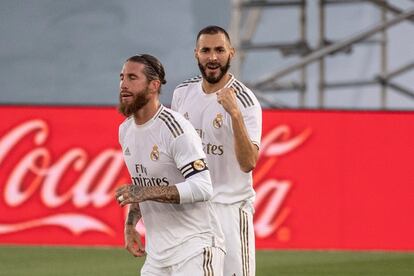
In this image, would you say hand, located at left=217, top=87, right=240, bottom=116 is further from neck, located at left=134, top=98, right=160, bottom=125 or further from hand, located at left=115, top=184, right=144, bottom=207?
hand, located at left=115, top=184, right=144, bottom=207

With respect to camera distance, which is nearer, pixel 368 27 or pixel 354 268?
pixel 354 268

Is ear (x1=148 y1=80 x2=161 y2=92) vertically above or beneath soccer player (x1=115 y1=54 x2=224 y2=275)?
above

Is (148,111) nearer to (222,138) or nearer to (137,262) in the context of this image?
(222,138)

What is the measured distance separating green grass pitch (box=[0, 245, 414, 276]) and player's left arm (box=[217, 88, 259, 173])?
14.1 ft

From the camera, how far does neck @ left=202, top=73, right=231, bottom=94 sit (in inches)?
275

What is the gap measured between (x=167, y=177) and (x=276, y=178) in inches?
279

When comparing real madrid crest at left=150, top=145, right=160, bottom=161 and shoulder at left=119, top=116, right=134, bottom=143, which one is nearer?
real madrid crest at left=150, top=145, right=160, bottom=161

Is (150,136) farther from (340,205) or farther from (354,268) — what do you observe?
(340,205)

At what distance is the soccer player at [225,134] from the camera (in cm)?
682

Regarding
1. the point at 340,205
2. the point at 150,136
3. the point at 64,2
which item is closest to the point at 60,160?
the point at 340,205

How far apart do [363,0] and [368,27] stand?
56 cm

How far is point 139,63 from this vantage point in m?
5.96

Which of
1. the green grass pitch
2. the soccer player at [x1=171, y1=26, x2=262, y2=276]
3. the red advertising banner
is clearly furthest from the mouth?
the red advertising banner

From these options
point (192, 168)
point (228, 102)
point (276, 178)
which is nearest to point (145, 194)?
point (192, 168)
